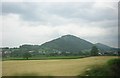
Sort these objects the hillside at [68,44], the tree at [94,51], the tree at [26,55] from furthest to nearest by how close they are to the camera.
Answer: the tree at [94,51] → the hillside at [68,44] → the tree at [26,55]

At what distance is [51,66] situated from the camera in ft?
26.8

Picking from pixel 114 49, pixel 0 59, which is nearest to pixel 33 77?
pixel 0 59

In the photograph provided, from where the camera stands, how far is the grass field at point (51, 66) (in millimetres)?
7750

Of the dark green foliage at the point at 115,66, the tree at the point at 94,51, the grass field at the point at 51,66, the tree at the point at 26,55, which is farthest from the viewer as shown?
the tree at the point at 94,51

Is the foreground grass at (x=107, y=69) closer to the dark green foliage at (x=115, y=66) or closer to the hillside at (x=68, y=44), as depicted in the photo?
the dark green foliage at (x=115, y=66)

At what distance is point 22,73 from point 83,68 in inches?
76.1

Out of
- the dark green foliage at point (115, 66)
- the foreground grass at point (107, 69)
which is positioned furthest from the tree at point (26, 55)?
the dark green foliage at point (115, 66)

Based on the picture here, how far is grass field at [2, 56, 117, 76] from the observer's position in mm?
7750

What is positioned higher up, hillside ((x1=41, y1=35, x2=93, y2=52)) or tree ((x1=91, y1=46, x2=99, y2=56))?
hillside ((x1=41, y1=35, x2=93, y2=52))

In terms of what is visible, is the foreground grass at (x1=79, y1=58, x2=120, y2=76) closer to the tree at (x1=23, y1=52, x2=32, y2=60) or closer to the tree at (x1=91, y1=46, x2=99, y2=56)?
the tree at (x1=91, y1=46, x2=99, y2=56)

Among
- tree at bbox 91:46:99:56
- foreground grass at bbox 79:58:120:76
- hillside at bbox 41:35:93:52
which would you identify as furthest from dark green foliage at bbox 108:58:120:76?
hillside at bbox 41:35:93:52

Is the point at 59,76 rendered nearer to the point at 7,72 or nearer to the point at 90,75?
the point at 90,75

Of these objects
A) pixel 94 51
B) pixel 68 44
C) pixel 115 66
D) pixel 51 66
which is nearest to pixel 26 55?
pixel 51 66

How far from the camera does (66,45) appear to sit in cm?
888
